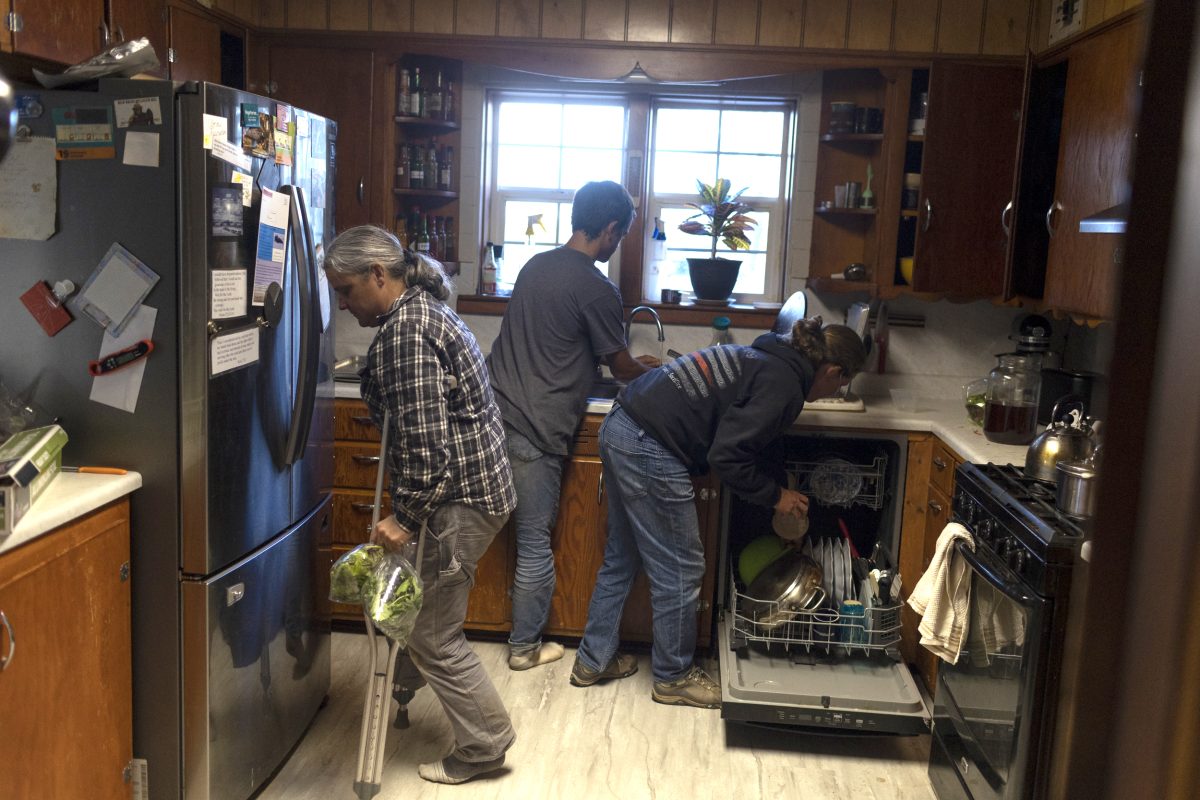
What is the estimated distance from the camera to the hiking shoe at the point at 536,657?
135 inches

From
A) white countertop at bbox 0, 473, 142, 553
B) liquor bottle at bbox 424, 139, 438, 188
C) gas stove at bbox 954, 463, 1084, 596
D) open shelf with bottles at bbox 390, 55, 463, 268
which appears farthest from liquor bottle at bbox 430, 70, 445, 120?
gas stove at bbox 954, 463, 1084, 596

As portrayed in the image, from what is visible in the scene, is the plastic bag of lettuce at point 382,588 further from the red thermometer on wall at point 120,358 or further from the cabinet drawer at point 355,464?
the cabinet drawer at point 355,464

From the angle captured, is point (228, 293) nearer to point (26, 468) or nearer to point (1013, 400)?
point (26, 468)

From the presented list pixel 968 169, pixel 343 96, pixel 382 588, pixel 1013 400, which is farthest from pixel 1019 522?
pixel 343 96

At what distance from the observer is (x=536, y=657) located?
3447 millimetres

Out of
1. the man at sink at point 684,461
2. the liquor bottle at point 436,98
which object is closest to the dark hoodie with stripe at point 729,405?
the man at sink at point 684,461

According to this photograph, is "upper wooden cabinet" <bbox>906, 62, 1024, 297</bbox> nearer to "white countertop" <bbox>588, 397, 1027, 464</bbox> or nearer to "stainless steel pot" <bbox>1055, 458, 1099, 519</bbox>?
"white countertop" <bbox>588, 397, 1027, 464</bbox>

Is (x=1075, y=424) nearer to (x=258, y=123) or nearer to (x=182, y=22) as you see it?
(x=258, y=123)

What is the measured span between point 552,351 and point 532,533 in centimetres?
58

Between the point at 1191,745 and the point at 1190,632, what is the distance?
3 centimetres

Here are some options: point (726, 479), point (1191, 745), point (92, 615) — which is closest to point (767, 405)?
point (726, 479)

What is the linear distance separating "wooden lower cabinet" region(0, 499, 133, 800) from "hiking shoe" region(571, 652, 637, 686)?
1397 millimetres

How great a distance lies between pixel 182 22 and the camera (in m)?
3.17

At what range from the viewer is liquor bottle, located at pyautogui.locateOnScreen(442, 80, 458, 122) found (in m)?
3.88
